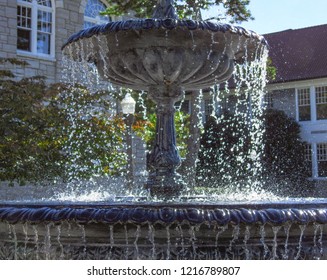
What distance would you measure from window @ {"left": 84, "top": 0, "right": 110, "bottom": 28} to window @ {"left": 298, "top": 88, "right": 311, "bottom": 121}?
13.1 metres

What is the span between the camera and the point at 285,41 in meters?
33.8

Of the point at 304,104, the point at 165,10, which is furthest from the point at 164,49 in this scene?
the point at 304,104

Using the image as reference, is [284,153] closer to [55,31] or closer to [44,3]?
[55,31]

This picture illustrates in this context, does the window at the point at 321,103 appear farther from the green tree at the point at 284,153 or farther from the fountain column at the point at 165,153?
the fountain column at the point at 165,153

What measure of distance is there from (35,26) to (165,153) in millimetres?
14123

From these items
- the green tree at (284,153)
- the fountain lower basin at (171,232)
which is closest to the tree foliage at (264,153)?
the green tree at (284,153)

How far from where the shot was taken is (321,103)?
102 ft

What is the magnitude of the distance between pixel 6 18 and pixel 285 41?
19.1 metres

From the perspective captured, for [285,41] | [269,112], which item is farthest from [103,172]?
[285,41]

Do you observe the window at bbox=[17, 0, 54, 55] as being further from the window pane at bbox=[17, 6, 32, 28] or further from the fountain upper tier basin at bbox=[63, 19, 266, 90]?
the fountain upper tier basin at bbox=[63, 19, 266, 90]

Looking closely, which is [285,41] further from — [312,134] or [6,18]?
[6,18]

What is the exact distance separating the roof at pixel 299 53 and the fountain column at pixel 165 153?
23.6m

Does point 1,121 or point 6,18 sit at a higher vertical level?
point 6,18

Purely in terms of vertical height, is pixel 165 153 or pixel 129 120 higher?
pixel 129 120
